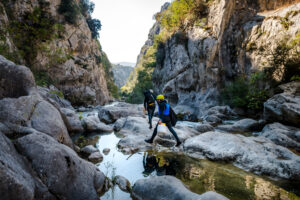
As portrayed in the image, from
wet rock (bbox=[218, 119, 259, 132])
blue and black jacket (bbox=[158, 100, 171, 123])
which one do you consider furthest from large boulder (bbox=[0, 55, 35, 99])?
wet rock (bbox=[218, 119, 259, 132])

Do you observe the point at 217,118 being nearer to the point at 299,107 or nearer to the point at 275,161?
the point at 299,107

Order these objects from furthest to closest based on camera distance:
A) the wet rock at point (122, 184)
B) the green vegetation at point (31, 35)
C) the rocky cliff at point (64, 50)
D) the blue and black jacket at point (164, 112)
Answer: the rocky cliff at point (64, 50) → the green vegetation at point (31, 35) → the blue and black jacket at point (164, 112) → the wet rock at point (122, 184)

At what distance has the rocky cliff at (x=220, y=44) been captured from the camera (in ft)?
55.5

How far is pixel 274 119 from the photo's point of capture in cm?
1015

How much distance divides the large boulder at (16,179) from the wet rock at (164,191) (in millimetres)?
1579

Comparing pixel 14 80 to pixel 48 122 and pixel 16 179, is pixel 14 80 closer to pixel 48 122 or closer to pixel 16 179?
pixel 48 122

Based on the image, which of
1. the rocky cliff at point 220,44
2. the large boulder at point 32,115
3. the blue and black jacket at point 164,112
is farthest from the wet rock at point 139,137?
the rocky cliff at point 220,44

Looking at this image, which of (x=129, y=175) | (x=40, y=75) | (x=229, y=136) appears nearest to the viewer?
(x=129, y=175)

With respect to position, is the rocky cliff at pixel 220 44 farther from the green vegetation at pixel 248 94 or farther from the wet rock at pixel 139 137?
the wet rock at pixel 139 137

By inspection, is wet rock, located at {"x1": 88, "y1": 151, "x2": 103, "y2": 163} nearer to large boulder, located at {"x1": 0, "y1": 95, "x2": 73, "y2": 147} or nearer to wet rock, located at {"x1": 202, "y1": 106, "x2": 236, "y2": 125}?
large boulder, located at {"x1": 0, "y1": 95, "x2": 73, "y2": 147}

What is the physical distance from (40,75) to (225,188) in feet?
91.4

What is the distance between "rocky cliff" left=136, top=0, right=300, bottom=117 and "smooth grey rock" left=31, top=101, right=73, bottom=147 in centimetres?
1684

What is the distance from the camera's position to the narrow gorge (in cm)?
295

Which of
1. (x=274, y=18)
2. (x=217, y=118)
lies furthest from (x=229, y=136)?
(x=274, y=18)
